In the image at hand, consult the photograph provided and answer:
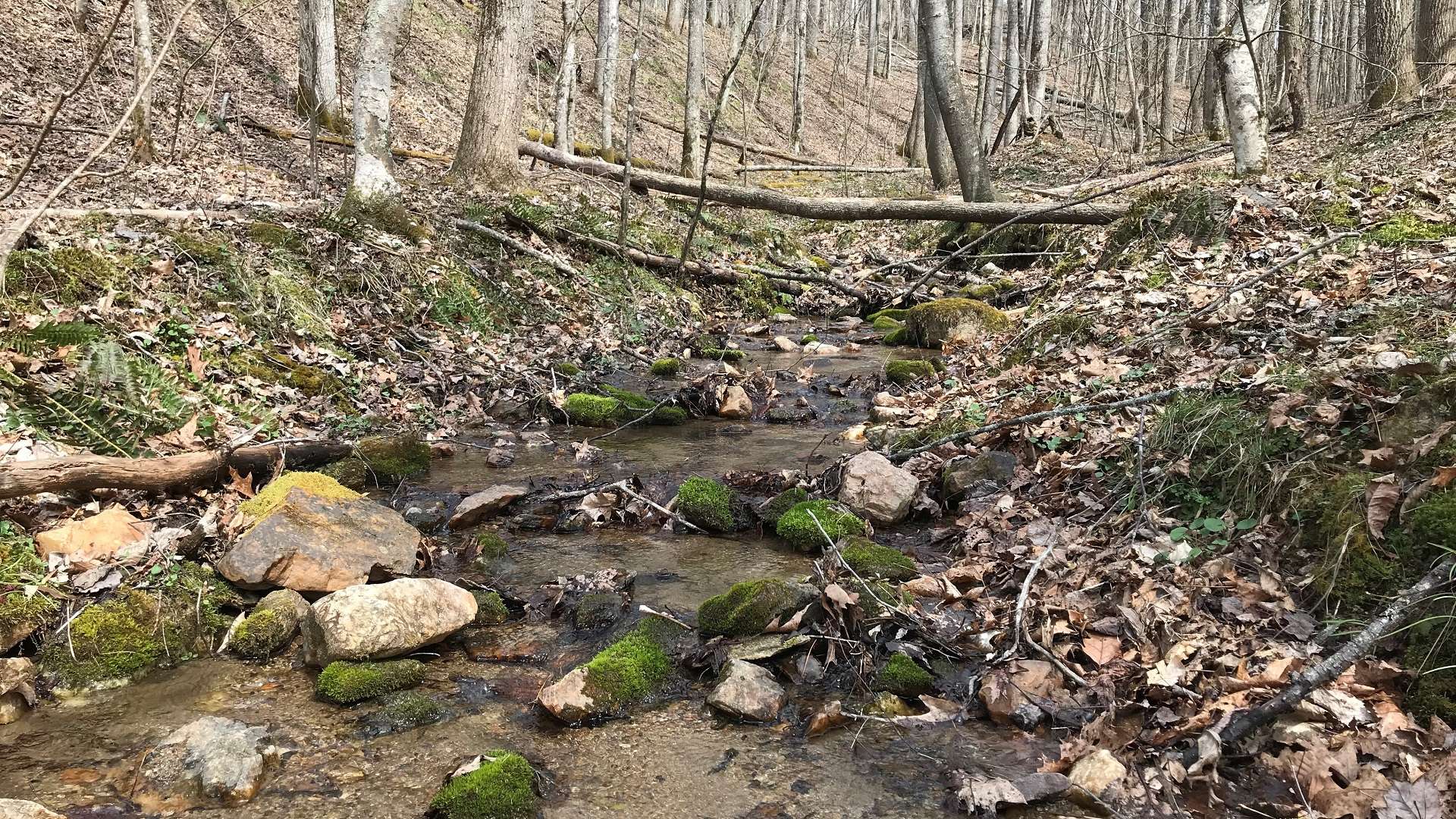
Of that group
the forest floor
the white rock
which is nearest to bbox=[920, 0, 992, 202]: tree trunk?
the forest floor

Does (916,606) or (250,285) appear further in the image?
(250,285)

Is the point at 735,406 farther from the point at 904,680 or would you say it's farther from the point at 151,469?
the point at 151,469

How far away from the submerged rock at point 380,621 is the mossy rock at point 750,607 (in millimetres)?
1218

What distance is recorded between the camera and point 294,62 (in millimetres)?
17062

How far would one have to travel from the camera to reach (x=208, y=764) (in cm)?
278

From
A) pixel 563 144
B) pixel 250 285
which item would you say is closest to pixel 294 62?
pixel 563 144

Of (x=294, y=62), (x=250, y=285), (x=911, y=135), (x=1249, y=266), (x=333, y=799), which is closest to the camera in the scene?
(x=333, y=799)

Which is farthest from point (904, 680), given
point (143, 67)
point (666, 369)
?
point (143, 67)

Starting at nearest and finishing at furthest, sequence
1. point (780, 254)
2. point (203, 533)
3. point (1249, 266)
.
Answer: point (203, 533)
point (1249, 266)
point (780, 254)

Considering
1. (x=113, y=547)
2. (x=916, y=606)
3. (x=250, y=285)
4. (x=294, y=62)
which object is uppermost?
(x=294, y=62)

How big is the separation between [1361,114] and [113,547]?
1705cm

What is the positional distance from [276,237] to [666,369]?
420 cm

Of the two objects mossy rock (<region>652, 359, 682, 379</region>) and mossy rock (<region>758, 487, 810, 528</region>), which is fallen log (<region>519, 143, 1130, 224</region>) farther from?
mossy rock (<region>758, 487, 810, 528</region>)

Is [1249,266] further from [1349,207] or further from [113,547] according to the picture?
[113,547]
